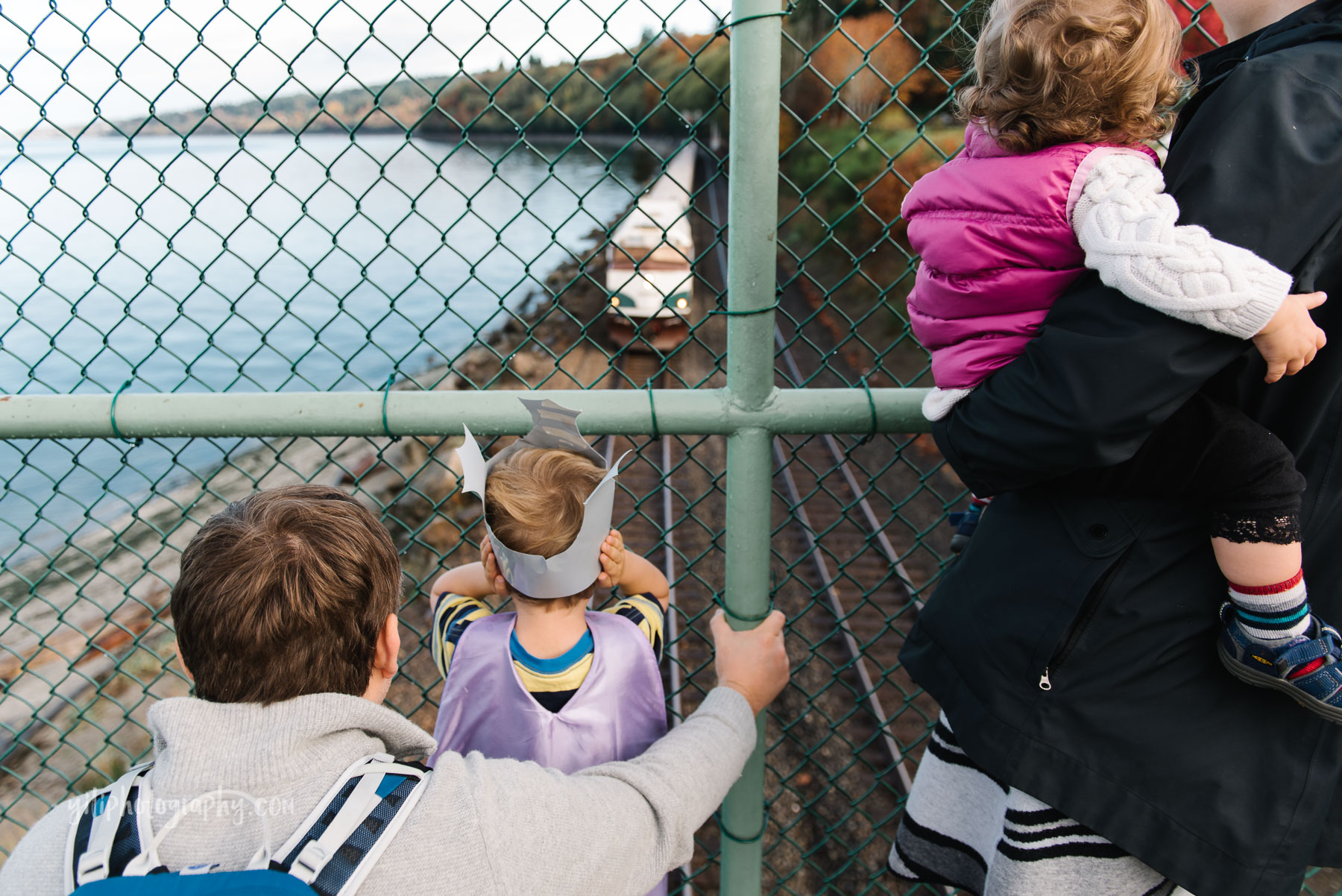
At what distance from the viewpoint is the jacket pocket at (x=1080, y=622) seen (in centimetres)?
132

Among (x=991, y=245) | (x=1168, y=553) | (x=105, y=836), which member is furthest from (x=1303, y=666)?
(x=105, y=836)

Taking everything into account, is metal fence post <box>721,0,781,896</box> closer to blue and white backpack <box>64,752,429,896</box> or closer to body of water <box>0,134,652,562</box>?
body of water <box>0,134,652,562</box>

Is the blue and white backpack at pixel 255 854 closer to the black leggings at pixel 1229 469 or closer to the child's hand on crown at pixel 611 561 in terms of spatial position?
the child's hand on crown at pixel 611 561

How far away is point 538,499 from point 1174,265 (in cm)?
110

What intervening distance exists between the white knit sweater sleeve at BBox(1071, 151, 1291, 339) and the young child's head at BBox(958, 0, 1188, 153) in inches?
5.0

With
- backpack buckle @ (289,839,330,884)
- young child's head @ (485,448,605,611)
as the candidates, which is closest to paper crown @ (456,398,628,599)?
young child's head @ (485,448,605,611)

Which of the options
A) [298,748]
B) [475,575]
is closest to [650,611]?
[475,575]

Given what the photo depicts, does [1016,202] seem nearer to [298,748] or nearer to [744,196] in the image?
[744,196]

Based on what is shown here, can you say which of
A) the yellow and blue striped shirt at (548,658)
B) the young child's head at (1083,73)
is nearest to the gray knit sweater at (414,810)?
the yellow and blue striped shirt at (548,658)

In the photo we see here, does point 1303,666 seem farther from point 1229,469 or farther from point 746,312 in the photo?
point 746,312

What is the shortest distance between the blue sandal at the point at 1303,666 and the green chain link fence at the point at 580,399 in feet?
2.38

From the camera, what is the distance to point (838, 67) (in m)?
20.1

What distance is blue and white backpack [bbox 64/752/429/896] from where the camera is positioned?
938 millimetres

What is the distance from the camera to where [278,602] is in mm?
1170
